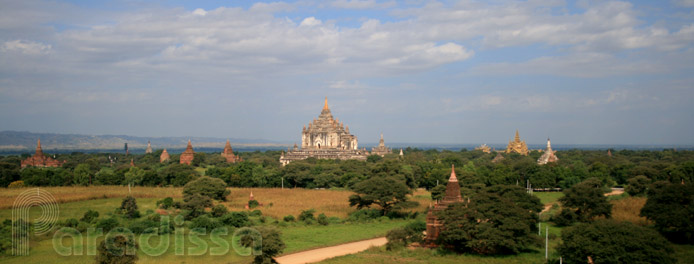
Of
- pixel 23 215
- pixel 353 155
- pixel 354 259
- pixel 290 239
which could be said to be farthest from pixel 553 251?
pixel 353 155

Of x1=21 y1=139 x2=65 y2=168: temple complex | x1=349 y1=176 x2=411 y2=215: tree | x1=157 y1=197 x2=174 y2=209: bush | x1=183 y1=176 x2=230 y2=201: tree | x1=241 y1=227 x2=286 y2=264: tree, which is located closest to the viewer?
x1=241 y1=227 x2=286 y2=264: tree

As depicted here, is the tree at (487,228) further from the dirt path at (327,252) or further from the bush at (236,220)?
the bush at (236,220)

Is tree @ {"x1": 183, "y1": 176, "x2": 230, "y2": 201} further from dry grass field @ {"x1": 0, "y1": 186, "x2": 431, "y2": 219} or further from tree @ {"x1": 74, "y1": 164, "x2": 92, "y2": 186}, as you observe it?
tree @ {"x1": 74, "y1": 164, "x2": 92, "y2": 186}

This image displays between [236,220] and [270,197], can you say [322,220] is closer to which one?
[236,220]

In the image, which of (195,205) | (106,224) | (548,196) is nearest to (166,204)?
(195,205)

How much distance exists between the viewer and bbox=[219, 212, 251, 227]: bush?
1388 inches

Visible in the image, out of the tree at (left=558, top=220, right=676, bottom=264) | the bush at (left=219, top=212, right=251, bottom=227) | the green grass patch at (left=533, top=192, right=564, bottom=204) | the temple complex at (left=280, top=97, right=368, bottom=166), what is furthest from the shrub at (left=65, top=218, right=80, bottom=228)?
the temple complex at (left=280, top=97, right=368, bottom=166)

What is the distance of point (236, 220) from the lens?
3534 centimetres

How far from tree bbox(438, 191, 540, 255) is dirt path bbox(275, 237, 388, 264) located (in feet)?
12.8

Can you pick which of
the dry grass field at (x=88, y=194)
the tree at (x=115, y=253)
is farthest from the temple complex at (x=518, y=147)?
the tree at (x=115, y=253)

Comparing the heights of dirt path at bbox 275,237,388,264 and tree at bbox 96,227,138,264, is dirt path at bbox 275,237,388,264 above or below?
below

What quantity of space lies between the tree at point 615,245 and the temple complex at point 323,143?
225 feet

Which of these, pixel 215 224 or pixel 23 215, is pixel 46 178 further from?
pixel 215 224

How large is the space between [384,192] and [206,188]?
14480mm
